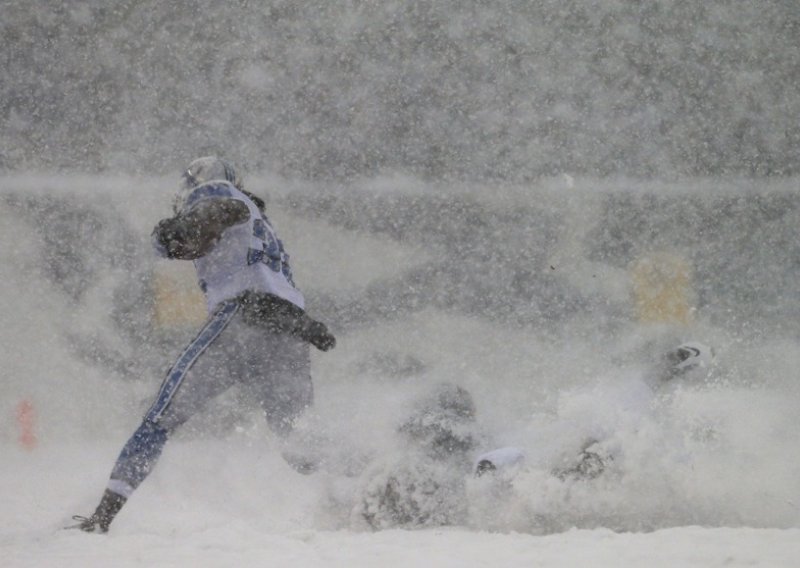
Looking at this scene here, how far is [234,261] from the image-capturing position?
4.23 m

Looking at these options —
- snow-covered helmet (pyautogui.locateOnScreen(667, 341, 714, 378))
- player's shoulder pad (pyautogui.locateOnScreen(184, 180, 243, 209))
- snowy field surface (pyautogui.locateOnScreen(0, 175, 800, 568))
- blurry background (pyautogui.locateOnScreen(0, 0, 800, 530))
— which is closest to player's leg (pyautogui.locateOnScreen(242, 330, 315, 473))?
player's shoulder pad (pyautogui.locateOnScreen(184, 180, 243, 209))

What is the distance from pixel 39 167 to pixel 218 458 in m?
2.47

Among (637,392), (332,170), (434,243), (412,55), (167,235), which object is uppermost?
(412,55)

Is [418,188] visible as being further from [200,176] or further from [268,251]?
[200,176]

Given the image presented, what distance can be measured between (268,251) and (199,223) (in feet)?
1.28

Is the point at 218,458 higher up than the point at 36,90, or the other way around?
the point at 36,90

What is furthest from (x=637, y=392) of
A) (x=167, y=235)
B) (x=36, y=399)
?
(x=36, y=399)

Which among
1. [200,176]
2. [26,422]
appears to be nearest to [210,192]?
[200,176]

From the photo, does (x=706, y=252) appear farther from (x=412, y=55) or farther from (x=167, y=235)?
(x=167, y=235)

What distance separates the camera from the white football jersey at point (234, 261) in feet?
13.8

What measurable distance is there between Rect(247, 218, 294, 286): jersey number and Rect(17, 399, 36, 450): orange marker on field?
3121 mm

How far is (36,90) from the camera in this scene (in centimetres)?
681

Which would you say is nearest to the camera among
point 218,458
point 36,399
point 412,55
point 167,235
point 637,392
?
point 167,235

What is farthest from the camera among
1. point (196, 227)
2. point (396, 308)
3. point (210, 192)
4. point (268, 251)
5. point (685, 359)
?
point (396, 308)
